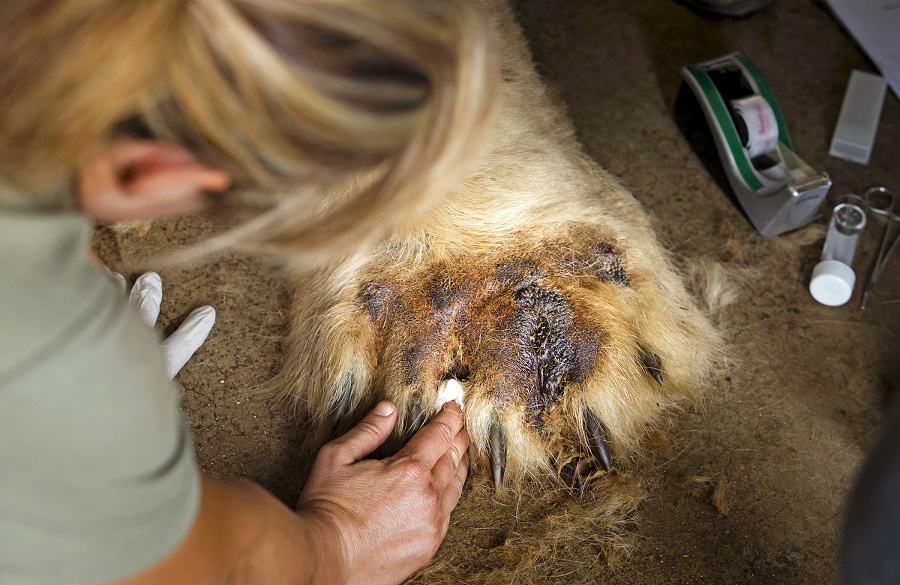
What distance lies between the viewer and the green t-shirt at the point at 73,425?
591 millimetres

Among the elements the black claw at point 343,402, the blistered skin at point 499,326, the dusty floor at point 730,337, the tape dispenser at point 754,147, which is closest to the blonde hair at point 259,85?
the blistered skin at point 499,326

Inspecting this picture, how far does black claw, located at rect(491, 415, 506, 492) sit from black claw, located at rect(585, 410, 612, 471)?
162mm

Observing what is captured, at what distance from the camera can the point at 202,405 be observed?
4.24ft

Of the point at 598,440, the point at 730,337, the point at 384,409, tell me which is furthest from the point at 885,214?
the point at 384,409

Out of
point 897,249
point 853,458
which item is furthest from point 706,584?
point 897,249

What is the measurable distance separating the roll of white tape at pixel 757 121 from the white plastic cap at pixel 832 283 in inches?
13.3

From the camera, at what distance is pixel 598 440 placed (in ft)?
3.66

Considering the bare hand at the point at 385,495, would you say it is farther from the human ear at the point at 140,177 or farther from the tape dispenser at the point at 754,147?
the tape dispenser at the point at 754,147

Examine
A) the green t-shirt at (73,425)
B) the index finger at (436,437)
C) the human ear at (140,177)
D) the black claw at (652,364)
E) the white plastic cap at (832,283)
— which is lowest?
the white plastic cap at (832,283)

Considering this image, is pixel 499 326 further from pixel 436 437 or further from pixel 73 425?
pixel 73 425

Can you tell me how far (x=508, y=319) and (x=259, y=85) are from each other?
0.68 m

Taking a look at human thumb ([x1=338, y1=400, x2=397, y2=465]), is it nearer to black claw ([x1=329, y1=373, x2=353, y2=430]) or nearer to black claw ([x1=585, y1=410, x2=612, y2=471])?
black claw ([x1=329, y1=373, x2=353, y2=430])

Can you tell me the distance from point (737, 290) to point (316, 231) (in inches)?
43.2

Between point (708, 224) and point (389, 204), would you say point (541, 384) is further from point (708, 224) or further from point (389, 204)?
point (708, 224)
